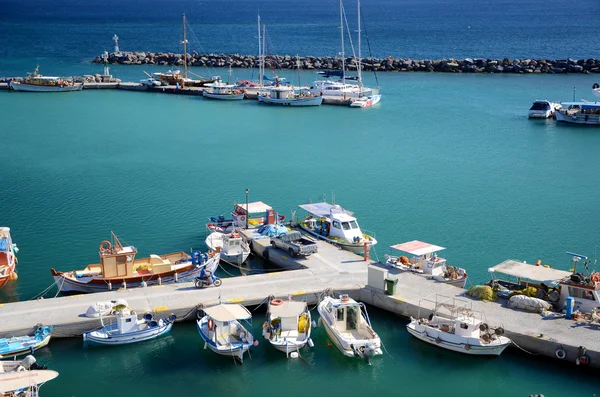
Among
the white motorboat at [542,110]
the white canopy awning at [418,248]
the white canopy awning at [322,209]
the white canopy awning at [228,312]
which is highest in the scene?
the white motorboat at [542,110]

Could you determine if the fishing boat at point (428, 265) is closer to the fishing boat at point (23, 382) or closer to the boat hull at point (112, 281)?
the boat hull at point (112, 281)

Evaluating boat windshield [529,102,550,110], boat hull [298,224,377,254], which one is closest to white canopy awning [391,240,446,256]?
boat hull [298,224,377,254]

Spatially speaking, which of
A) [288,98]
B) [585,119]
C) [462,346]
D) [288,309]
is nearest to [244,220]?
[288,309]

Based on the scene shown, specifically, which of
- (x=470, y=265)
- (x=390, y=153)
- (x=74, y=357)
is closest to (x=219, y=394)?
(x=74, y=357)

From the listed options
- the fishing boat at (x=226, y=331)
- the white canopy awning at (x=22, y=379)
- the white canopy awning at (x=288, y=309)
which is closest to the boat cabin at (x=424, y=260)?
the white canopy awning at (x=288, y=309)

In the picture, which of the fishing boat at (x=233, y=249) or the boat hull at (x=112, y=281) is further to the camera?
the fishing boat at (x=233, y=249)

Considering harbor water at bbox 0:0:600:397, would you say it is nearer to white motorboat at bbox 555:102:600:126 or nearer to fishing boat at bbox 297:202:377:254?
white motorboat at bbox 555:102:600:126
